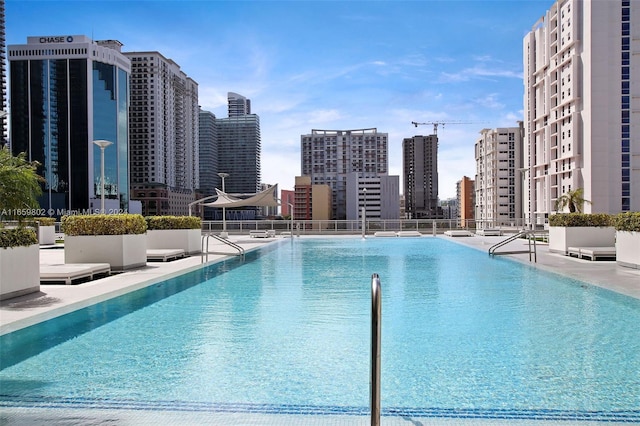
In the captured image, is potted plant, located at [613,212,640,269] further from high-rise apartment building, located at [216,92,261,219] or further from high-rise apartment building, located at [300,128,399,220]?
high-rise apartment building, located at [216,92,261,219]

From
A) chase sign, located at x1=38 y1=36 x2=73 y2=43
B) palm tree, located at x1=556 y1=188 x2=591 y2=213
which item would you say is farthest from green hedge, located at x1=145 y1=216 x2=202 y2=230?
chase sign, located at x1=38 y1=36 x2=73 y2=43

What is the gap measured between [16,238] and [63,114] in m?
112

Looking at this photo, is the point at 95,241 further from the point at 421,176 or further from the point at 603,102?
the point at 421,176

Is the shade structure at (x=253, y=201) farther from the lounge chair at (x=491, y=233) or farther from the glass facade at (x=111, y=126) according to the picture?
the glass facade at (x=111, y=126)

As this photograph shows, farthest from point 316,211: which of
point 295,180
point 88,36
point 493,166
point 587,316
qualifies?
point 587,316

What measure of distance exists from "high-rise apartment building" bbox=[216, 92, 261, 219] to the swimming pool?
556 feet

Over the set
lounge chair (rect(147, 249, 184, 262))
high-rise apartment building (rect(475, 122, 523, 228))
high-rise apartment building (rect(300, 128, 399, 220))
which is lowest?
lounge chair (rect(147, 249, 184, 262))

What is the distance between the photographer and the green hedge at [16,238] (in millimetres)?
7707

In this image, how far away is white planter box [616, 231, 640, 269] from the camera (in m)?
11.4

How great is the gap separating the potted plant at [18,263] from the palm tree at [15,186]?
1.17ft

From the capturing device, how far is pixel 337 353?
516 centimetres

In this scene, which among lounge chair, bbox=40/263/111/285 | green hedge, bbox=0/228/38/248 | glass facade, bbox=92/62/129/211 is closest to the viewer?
green hedge, bbox=0/228/38/248

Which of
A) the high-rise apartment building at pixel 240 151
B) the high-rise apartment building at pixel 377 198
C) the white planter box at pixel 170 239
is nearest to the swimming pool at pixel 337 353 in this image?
the white planter box at pixel 170 239

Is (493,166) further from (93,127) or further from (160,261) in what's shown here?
(160,261)
